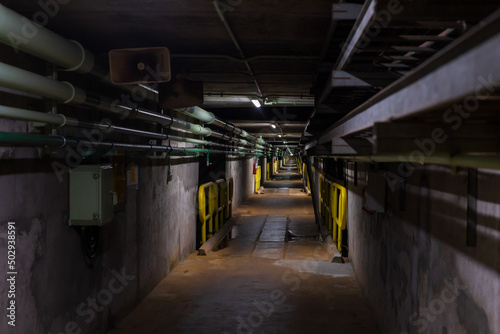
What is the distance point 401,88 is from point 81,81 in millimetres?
3114

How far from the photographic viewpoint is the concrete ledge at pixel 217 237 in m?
8.25

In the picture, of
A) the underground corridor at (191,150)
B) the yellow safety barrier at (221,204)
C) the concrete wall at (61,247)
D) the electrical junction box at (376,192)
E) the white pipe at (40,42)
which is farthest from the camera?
the yellow safety barrier at (221,204)

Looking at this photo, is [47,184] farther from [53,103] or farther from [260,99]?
[260,99]

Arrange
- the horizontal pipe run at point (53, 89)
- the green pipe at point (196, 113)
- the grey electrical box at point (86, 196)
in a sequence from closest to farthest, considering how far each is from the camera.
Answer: the horizontal pipe run at point (53, 89) < the grey electrical box at point (86, 196) < the green pipe at point (196, 113)

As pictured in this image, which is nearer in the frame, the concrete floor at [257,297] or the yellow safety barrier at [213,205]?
the concrete floor at [257,297]

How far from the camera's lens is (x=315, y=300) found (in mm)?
5496

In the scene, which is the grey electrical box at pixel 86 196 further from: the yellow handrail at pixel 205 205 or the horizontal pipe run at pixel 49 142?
the yellow handrail at pixel 205 205

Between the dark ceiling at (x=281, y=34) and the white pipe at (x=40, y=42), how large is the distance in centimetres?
36

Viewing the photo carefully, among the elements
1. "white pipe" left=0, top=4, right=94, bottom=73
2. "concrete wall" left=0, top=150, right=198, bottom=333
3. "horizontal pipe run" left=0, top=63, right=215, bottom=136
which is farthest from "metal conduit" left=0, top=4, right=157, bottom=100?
"concrete wall" left=0, top=150, right=198, bottom=333

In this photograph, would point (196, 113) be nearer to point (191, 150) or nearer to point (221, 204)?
point (191, 150)

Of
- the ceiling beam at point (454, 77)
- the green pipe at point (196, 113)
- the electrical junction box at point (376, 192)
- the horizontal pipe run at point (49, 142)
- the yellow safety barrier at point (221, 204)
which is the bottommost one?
the yellow safety barrier at point (221, 204)

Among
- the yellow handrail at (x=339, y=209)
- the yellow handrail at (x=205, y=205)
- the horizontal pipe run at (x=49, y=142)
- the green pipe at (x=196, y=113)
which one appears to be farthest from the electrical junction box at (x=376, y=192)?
the yellow handrail at (x=205, y=205)

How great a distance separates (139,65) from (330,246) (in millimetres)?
5769

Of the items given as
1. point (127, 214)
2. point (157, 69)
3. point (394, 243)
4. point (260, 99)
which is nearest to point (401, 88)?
point (157, 69)
